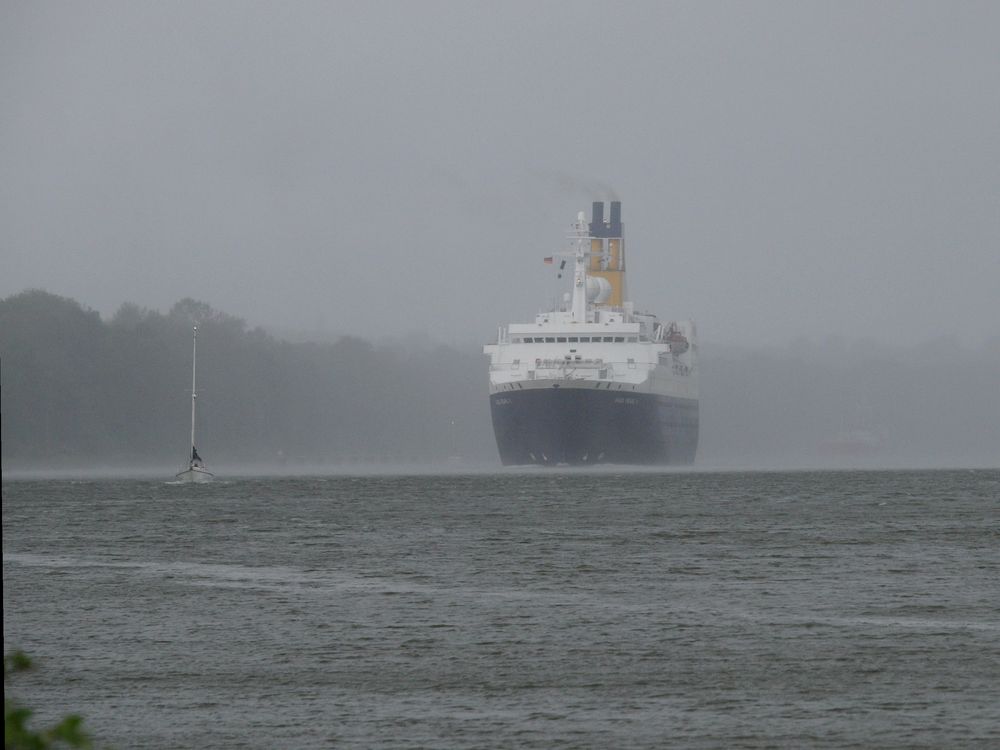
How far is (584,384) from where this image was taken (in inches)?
3935

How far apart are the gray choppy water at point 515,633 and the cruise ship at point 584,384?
48.0 meters

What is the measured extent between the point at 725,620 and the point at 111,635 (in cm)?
951

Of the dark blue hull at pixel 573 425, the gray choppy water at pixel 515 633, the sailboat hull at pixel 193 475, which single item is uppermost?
the dark blue hull at pixel 573 425

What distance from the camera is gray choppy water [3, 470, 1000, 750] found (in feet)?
52.2

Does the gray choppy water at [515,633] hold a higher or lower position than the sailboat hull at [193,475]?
lower

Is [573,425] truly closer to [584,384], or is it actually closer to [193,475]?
[584,384]

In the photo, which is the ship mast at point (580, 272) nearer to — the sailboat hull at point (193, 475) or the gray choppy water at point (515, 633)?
the sailboat hull at point (193, 475)

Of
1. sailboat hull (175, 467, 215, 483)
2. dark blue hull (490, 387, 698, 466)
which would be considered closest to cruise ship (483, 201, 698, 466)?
dark blue hull (490, 387, 698, 466)

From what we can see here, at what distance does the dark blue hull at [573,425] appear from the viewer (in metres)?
99.8

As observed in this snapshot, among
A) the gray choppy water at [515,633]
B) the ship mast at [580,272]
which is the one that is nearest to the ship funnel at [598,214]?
the ship mast at [580,272]

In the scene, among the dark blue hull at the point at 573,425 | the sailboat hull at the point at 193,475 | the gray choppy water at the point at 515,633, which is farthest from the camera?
the dark blue hull at the point at 573,425

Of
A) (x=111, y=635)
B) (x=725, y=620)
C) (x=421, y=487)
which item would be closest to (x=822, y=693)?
(x=725, y=620)

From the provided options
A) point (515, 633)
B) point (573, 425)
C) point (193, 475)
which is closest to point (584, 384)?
point (573, 425)

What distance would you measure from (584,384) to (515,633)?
7703 cm
